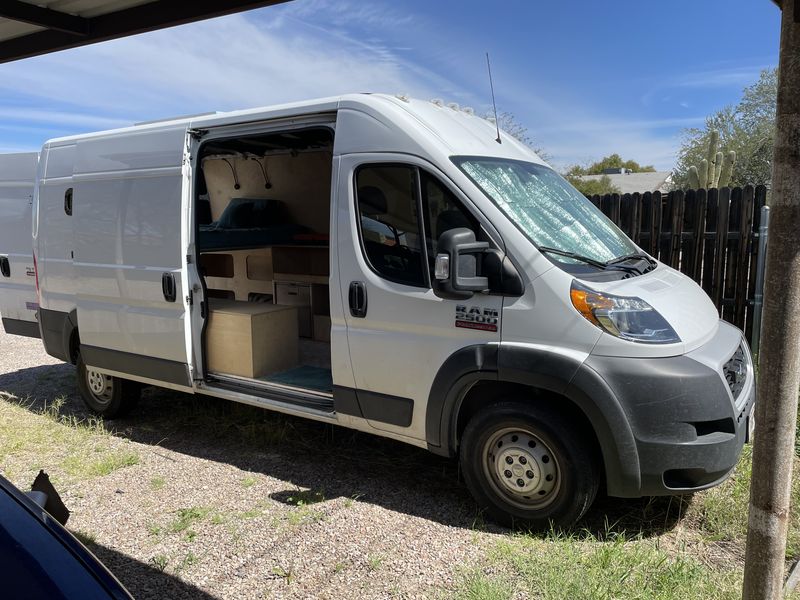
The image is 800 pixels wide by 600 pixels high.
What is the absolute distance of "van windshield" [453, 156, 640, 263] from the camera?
3.78 metres

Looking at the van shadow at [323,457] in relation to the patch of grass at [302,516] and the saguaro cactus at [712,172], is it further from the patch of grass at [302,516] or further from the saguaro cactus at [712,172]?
the saguaro cactus at [712,172]

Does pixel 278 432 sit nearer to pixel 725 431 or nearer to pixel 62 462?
pixel 62 462

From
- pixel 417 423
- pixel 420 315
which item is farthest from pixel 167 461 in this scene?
pixel 420 315

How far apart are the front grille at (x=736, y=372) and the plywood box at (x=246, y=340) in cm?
340

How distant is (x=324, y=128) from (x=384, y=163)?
64 centimetres

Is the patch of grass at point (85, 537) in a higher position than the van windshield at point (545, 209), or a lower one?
lower

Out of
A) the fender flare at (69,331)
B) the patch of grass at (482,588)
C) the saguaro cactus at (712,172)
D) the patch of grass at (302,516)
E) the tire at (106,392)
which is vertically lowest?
the patch of grass at (302,516)

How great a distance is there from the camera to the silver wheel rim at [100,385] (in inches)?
234

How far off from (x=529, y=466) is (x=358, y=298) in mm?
1497

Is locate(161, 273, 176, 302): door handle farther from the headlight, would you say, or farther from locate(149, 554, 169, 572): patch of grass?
the headlight

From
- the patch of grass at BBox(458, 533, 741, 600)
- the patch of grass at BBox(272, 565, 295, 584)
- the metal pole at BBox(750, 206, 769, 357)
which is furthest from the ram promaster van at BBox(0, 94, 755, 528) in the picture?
the metal pole at BBox(750, 206, 769, 357)

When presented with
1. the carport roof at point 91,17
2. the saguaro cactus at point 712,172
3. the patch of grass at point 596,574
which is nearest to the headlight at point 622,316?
the patch of grass at point 596,574

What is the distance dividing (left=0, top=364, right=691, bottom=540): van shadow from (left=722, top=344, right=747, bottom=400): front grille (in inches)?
34.0

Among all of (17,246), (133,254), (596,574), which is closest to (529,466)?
(596,574)
